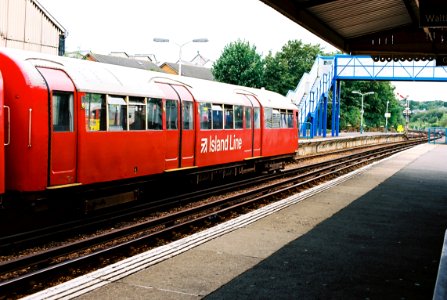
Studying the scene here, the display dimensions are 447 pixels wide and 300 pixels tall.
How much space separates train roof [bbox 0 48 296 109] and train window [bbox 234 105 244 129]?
0.70m

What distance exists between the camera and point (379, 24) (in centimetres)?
1337

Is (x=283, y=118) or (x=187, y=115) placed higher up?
(x=283, y=118)

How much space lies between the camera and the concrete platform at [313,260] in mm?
6102

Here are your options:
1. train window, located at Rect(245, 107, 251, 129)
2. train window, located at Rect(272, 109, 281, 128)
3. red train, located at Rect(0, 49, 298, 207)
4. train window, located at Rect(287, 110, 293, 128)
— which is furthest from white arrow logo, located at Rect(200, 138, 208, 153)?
train window, located at Rect(287, 110, 293, 128)

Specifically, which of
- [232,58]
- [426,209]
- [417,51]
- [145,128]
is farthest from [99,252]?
[232,58]

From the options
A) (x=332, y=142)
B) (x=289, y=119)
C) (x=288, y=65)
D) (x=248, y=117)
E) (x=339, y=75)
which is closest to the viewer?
(x=248, y=117)

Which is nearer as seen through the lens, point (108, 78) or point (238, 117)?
point (108, 78)

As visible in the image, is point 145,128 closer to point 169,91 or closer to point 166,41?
point 169,91

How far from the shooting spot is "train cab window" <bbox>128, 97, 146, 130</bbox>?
10.9m

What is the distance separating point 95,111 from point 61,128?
3.33 ft

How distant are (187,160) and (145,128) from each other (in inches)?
89.9

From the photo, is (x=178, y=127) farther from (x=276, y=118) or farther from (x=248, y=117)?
(x=276, y=118)

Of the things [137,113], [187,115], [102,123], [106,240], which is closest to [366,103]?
[187,115]

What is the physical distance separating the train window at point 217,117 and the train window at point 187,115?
4.45 ft
